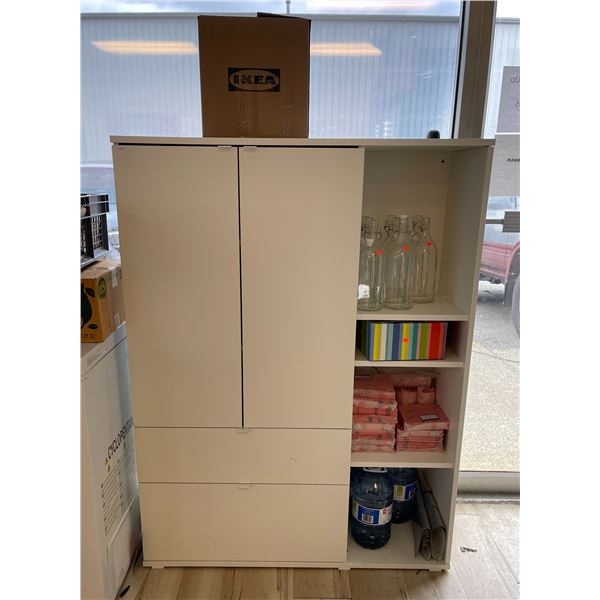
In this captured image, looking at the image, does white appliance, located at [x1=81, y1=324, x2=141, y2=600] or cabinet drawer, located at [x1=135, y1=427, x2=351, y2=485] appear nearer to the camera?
white appliance, located at [x1=81, y1=324, x2=141, y2=600]

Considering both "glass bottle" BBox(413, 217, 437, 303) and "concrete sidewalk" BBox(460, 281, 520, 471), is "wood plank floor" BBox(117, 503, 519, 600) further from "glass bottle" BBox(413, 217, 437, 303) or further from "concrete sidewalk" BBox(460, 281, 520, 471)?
"glass bottle" BBox(413, 217, 437, 303)

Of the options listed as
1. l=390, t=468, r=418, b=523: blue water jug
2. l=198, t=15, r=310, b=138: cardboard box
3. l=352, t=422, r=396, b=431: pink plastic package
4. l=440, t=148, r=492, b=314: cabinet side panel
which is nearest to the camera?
l=198, t=15, r=310, b=138: cardboard box

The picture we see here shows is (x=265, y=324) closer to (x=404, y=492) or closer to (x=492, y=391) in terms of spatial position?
(x=404, y=492)

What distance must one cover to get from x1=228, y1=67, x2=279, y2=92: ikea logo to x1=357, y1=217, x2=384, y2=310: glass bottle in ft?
1.97

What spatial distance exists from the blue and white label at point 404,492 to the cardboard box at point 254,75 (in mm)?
1450

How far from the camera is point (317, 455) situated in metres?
1.60

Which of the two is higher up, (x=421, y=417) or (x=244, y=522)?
(x=421, y=417)

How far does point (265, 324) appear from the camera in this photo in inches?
58.4

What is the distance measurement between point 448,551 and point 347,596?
43cm

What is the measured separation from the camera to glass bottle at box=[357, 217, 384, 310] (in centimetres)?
163

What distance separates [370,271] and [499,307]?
0.72 m

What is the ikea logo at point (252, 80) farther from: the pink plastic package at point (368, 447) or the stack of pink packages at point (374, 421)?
the pink plastic package at point (368, 447)

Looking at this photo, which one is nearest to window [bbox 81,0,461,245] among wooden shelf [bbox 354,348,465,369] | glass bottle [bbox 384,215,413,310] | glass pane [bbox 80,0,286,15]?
glass pane [bbox 80,0,286,15]

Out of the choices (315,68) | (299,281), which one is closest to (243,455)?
(299,281)
